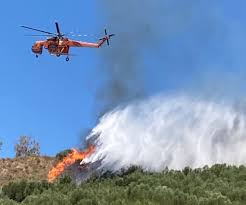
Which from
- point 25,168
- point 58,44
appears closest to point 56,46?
point 58,44

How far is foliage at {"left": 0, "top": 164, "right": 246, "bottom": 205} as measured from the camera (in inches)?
1609

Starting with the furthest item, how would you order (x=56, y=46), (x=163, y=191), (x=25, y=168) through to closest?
(x=25, y=168), (x=56, y=46), (x=163, y=191)

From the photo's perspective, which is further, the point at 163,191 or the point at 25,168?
the point at 25,168

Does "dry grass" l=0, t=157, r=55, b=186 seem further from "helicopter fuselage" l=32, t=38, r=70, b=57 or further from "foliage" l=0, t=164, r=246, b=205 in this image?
"foliage" l=0, t=164, r=246, b=205

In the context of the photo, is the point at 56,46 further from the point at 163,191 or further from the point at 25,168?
the point at 25,168

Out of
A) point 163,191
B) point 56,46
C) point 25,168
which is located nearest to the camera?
point 163,191

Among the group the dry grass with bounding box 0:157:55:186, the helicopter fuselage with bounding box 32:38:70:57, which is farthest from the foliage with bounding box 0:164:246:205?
the dry grass with bounding box 0:157:55:186

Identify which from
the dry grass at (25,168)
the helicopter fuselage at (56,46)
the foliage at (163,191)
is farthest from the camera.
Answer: the dry grass at (25,168)

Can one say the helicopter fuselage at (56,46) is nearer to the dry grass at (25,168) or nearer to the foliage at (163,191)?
the foliage at (163,191)

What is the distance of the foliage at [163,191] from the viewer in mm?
40875

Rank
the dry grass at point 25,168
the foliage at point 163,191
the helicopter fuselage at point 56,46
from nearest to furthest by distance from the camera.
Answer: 1. the foliage at point 163,191
2. the helicopter fuselage at point 56,46
3. the dry grass at point 25,168

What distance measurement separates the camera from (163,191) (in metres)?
42.2

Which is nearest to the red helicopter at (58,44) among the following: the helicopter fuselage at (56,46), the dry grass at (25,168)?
the helicopter fuselage at (56,46)

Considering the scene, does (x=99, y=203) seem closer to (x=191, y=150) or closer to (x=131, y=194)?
(x=131, y=194)
